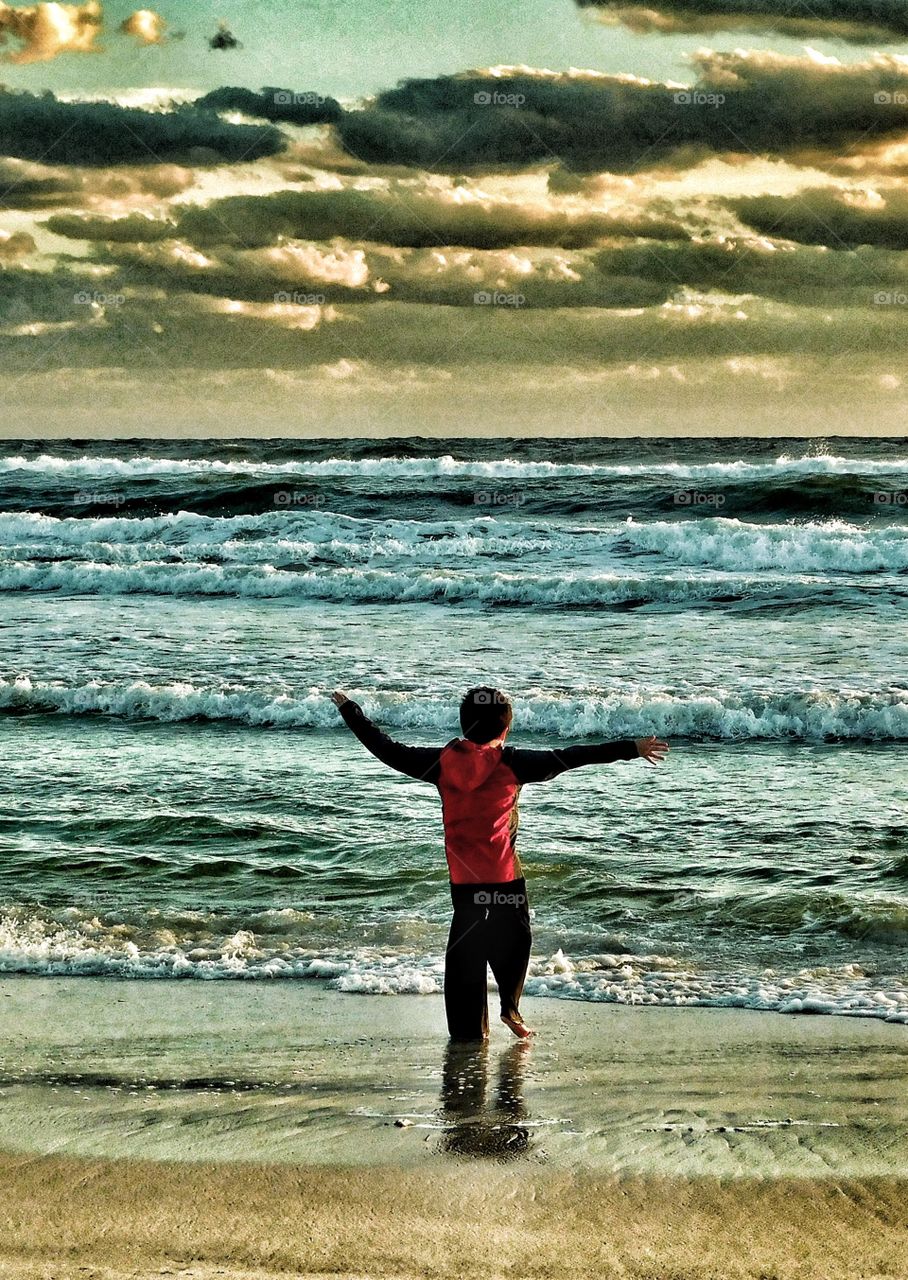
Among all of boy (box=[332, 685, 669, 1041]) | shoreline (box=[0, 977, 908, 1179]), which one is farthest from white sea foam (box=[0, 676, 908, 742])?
boy (box=[332, 685, 669, 1041])

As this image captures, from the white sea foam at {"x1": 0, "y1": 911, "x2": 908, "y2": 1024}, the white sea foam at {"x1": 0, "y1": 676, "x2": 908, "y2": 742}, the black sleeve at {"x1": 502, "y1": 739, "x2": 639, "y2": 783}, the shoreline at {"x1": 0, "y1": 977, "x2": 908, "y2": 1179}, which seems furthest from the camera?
the white sea foam at {"x1": 0, "y1": 676, "x2": 908, "y2": 742}

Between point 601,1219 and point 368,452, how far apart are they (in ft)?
161

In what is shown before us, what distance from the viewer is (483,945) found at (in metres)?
5.09

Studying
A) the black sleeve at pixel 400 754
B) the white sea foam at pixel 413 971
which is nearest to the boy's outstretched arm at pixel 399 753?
the black sleeve at pixel 400 754

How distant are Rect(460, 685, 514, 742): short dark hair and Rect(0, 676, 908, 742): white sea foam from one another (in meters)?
7.15

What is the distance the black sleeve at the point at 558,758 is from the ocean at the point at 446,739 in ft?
5.23

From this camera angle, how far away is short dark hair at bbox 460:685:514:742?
4.87 meters

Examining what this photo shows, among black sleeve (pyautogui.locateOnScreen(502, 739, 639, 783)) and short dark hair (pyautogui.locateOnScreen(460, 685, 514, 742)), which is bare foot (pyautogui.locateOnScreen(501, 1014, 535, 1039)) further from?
short dark hair (pyautogui.locateOnScreen(460, 685, 514, 742))

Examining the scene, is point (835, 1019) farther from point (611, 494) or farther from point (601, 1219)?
point (611, 494)

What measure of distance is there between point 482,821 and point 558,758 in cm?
39

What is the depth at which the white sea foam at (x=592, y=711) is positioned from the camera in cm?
1223

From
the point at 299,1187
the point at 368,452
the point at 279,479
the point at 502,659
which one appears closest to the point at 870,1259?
the point at 299,1187

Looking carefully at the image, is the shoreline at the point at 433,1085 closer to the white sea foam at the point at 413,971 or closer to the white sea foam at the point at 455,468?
the white sea foam at the point at 413,971

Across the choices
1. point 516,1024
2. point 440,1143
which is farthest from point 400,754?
point 440,1143
